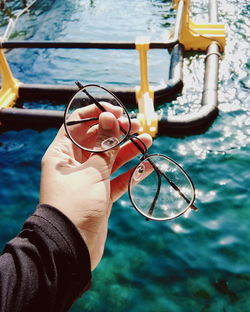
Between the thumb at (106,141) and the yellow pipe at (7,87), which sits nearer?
the thumb at (106,141)

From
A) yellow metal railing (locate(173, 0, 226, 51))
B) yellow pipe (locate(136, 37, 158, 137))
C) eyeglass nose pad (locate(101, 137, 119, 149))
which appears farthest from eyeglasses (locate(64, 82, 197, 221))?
yellow metal railing (locate(173, 0, 226, 51))

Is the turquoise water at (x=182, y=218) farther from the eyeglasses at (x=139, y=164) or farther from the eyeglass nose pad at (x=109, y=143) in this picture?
the eyeglass nose pad at (x=109, y=143)

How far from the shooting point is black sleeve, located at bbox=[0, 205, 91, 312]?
1185 millimetres

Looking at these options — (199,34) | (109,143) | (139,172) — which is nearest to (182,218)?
(139,172)

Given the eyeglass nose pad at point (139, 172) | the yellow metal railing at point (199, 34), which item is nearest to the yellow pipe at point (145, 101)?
the yellow metal railing at point (199, 34)

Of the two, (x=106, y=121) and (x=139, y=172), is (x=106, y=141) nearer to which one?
(x=106, y=121)

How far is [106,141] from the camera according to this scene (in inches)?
65.5

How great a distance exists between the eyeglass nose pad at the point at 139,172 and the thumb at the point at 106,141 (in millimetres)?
288

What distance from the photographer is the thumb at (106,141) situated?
163 cm

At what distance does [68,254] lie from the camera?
4.25ft

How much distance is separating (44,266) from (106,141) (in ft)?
2.31

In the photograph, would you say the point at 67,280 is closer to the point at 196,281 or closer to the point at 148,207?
the point at 148,207

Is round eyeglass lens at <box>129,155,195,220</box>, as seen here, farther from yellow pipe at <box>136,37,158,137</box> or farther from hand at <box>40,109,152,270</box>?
→ yellow pipe at <box>136,37,158,137</box>

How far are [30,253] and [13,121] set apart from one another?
449cm
